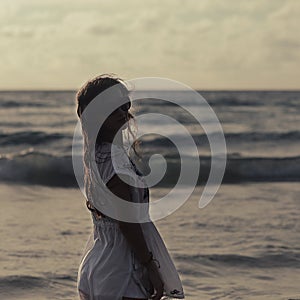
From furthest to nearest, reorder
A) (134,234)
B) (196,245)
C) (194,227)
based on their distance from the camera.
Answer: (194,227)
(196,245)
(134,234)

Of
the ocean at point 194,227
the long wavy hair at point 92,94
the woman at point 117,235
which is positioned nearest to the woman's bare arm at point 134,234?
the woman at point 117,235

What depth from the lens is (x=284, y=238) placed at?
8.97m

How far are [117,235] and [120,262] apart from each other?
4.3 inches

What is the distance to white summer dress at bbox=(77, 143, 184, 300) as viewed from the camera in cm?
329

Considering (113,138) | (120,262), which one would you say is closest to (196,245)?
(120,262)

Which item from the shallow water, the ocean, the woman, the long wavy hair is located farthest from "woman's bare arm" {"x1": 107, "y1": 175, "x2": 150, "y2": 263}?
the shallow water

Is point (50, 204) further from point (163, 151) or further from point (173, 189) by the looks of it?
point (163, 151)

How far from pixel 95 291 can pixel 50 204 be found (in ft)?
27.2

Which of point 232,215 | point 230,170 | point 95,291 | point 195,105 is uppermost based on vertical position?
point 95,291

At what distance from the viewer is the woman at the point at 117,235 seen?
325 cm

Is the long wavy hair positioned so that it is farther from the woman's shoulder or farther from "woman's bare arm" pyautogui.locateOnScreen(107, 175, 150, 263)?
"woman's bare arm" pyautogui.locateOnScreen(107, 175, 150, 263)

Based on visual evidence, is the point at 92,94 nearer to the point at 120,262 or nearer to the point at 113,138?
the point at 113,138

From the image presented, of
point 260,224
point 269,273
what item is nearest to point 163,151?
point 260,224

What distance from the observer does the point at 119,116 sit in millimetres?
3289
